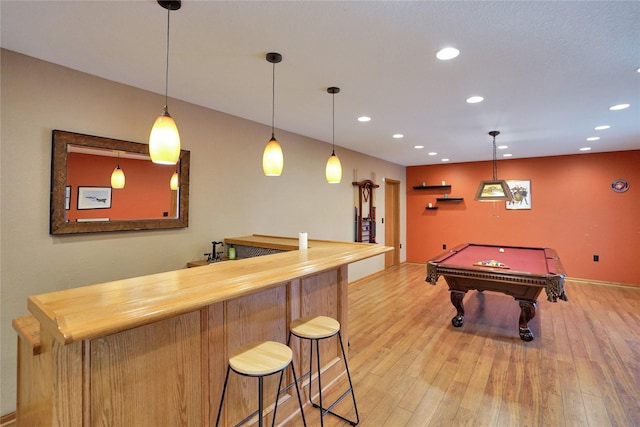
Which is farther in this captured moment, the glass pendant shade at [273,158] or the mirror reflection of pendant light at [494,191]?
the mirror reflection of pendant light at [494,191]

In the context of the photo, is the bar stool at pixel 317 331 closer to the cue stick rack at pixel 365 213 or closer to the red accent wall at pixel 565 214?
the cue stick rack at pixel 365 213

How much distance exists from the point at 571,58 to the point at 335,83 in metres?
1.76

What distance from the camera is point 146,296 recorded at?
4.08ft

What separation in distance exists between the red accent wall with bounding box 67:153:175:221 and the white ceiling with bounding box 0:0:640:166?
64 cm

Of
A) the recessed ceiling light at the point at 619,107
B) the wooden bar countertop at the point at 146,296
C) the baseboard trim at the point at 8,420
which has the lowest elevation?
the baseboard trim at the point at 8,420

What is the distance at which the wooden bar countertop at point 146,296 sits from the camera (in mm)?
988

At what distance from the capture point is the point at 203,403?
1.58 metres

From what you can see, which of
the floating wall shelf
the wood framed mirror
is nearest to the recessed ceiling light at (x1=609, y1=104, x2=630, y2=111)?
the floating wall shelf

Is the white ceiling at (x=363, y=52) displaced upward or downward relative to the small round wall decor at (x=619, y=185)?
upward

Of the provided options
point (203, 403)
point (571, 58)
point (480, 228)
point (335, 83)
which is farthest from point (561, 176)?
point (203, 403)

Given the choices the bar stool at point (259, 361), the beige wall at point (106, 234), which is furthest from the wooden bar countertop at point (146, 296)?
the beige wall at point (106, 234)

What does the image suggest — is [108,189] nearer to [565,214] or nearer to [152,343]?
[152,343]

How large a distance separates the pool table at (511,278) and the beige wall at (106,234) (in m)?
2.18

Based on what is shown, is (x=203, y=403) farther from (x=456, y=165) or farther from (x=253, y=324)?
(x=456, y=165)
